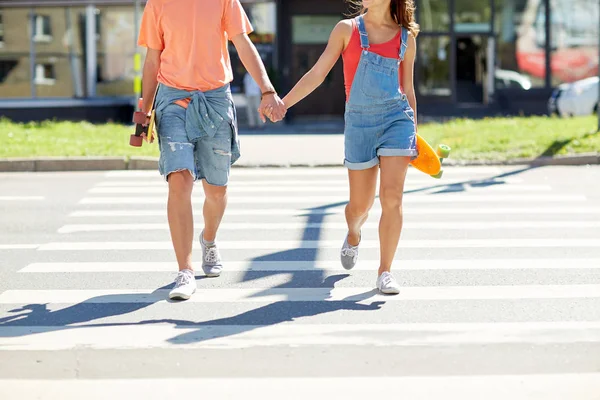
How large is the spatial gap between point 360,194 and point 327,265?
105 cm

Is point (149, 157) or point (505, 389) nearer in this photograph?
point (505, 389)

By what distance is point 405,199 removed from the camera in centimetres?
1097

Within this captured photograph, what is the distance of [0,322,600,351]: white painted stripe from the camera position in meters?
→ 5.25

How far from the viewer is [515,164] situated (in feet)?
48.3

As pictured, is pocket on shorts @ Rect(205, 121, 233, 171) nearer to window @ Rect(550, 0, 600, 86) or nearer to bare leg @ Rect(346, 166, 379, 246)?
bare leg @ Rect(346, 166, 379, 246)

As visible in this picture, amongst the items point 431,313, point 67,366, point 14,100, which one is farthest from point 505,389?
point 14,100

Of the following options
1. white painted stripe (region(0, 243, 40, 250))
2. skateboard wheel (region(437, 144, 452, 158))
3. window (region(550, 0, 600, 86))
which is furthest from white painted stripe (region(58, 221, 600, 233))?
window (region(550, 0, 600, 86))

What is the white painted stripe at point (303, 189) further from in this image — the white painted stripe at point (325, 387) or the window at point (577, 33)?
the window at point (577, 33)

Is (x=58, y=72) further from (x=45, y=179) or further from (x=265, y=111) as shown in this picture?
(x=265, y=111)

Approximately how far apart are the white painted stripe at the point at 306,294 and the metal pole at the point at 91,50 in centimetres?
2076

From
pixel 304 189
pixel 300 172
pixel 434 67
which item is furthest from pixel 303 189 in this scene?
pixel 434 67

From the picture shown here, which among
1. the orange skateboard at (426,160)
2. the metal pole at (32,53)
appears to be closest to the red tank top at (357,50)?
the orange skateboard at (426,160)

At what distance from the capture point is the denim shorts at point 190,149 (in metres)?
6.26

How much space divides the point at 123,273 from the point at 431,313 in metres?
2.35
